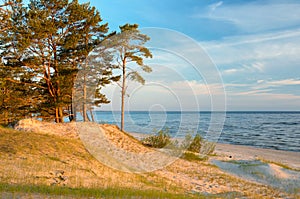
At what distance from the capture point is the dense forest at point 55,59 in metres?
→ 21.3

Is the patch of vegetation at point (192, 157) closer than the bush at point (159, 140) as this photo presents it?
Yes

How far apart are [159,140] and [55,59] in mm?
11910

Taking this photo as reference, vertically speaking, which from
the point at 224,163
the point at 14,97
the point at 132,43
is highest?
the point at 132,43

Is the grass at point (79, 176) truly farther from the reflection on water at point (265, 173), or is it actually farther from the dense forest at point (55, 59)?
the dense forest at point (55, 59)

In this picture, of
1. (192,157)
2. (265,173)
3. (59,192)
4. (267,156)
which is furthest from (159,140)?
(59,192)

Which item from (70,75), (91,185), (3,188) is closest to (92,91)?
(70,75)

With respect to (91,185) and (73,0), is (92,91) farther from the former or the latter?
(91,185)

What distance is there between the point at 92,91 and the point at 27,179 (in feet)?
55.9

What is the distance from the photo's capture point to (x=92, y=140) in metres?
17.5

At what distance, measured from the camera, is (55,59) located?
2438 centimetres

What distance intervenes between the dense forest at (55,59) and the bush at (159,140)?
466 centimetres

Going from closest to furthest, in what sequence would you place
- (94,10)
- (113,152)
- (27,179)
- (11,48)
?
1. (27,179)
2. (113,152)
3. (11,48)
4. (94,10)

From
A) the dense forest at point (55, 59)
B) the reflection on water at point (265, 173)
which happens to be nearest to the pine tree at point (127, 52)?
the dense forest at point (55, 59)

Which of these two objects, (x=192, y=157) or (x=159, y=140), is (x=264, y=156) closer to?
(x=192, y=157)
